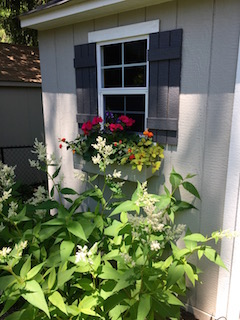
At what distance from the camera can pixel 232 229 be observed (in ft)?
6.79

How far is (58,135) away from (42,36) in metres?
1.22

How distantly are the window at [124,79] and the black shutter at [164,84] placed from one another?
0.53 feet

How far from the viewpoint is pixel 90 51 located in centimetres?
276

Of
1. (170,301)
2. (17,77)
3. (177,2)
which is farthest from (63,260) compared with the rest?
(17,77)

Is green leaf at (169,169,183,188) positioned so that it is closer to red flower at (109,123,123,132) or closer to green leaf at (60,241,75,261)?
red flower at (109,123,123,132)

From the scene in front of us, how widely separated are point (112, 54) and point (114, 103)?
1.62 ft

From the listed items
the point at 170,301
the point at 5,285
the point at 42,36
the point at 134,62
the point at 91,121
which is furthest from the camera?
the point at 42,36

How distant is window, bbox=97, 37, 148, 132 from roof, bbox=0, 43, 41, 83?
13.4 ft

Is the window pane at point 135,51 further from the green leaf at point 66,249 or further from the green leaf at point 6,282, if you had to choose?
the green leaf at point 6,282

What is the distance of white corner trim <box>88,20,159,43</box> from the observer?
7.50ft

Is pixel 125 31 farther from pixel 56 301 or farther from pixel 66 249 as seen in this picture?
pixel 56 301

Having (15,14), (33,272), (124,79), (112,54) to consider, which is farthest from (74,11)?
(15,14)

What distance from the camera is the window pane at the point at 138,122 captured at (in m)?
2.70

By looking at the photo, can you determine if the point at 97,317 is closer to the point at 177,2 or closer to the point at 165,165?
the point at 165,165
